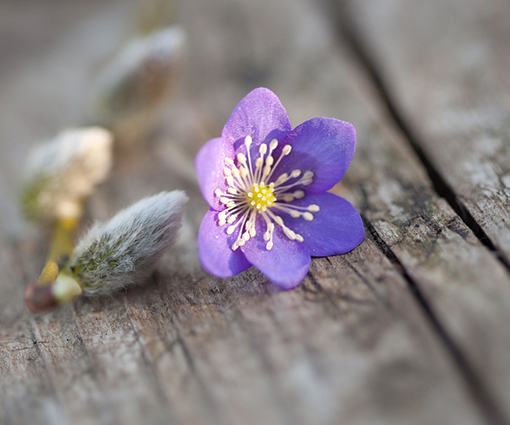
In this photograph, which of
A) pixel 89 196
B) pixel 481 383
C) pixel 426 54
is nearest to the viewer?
pixel 481 383

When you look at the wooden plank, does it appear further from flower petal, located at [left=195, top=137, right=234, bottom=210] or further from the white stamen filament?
flower petal, located at [left=195, top=137, right=234, bottom=210]

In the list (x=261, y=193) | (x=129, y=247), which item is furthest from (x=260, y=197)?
(x=129, y=247)

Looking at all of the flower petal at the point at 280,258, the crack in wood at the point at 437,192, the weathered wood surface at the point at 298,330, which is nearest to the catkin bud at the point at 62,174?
the weathered wood surface at the point at 298,330

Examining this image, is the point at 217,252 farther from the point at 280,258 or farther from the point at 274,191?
the point at 274,191

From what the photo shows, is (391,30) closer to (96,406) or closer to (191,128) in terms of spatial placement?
(191,128)

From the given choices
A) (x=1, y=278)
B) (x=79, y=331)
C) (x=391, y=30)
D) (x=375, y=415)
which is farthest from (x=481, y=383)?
(x=391, y=30)
